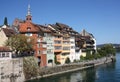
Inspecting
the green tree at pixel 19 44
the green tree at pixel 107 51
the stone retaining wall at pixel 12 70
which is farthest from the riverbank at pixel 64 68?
the green tree at pixel 107 51

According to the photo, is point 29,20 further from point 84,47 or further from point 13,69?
point 84,47

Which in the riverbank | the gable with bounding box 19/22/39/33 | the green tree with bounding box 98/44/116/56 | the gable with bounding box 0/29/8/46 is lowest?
the riverbank

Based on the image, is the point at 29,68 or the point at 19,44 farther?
the point at 19,44

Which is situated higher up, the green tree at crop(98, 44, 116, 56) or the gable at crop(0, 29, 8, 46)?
the gable at crop(0, 29, 8, 46)

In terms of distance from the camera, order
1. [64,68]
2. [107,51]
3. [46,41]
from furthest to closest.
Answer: [107,51] → [46,41] → [64,68]

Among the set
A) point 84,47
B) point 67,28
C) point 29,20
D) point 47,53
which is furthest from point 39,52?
point 84,47

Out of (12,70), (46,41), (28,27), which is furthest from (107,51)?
(12,70)

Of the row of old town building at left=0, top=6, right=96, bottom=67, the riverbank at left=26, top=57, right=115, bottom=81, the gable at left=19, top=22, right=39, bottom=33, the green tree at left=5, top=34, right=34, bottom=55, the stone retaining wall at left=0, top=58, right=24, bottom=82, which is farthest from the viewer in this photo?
the gable at left=19, top=22, right=39, bottom=33

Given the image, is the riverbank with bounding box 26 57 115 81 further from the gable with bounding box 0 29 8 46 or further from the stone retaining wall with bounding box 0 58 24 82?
the gable with bounding box 0 29 8 46

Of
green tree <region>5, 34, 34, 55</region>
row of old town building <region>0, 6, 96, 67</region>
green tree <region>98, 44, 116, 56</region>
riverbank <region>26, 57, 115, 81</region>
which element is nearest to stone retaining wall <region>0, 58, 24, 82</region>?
row of old town building <region>0, 6, 96, 67</region>

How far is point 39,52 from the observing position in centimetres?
8925

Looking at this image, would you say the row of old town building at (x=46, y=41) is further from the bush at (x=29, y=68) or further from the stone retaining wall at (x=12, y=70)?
the bush at (x=29, y=68)

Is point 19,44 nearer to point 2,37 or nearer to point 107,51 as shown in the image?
point 2,37

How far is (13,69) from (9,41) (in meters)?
11.1
